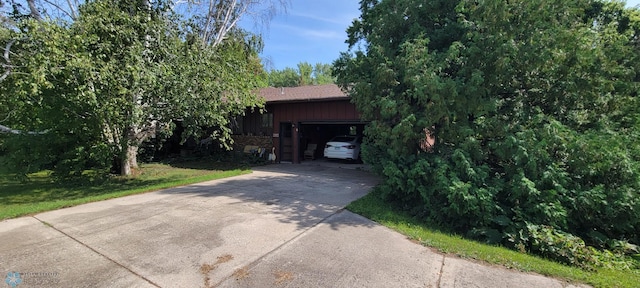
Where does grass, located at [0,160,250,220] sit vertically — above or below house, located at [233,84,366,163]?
below

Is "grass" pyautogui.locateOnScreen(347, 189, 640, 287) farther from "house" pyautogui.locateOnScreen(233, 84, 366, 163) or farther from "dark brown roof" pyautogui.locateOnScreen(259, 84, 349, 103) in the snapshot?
"dark brown roof" pyautogui.locateOnScreen(259, 84, 349, 103)

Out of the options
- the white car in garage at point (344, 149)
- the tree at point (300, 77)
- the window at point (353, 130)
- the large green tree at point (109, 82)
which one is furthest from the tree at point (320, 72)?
the large green tree at point (109, 82)

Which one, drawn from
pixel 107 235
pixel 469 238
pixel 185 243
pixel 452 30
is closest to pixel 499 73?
pixel 452 30

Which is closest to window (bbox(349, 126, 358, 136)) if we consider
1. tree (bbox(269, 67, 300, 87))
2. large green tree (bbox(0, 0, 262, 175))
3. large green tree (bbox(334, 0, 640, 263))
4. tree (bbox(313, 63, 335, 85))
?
large green tree (bbox(0, 0, 262, 175))

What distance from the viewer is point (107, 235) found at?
3953 millimetres

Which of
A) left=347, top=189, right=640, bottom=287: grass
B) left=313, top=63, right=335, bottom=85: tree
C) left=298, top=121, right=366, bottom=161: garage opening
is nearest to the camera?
left=347, top=189, right=640, bottom=287: grass

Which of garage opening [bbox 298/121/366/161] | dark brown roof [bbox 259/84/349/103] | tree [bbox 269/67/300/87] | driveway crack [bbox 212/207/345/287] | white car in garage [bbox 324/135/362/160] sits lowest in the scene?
driveway crack [bbox 212/207/345/287]

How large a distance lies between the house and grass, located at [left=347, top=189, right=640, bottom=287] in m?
6.07

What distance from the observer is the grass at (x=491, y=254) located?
10.2ft

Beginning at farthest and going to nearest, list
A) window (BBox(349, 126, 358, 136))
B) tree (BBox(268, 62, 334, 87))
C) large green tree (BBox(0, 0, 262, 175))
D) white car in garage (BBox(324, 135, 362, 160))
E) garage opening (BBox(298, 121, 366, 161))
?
tree (BBox(268, 62, 334, 87)) → window (BBox(349, 126, 358, 136)) → garage opening (BBox(298, 121, 366, 161)) → white car in garage (BBox(324, 135, 362, 160)) → large green tree (BBox(0, 0, 262, 175))

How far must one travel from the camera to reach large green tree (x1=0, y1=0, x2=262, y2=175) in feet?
18.2

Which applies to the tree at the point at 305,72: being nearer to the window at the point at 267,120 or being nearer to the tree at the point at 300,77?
the tree at the point at 300,77

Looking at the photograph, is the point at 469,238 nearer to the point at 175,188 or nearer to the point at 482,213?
the point at 482,213

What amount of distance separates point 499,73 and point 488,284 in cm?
431
